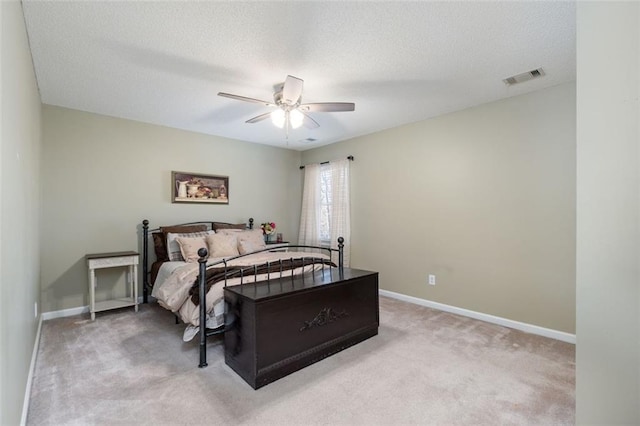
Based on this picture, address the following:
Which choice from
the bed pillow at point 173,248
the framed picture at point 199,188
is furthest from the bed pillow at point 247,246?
the framed picture at point 199,188

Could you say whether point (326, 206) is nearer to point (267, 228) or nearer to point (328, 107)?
point (267, 228)

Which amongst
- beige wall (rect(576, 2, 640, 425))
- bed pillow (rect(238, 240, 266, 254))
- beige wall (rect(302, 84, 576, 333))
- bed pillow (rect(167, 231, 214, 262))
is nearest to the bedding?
bed pillow (rect(167, 231, 214, 262))

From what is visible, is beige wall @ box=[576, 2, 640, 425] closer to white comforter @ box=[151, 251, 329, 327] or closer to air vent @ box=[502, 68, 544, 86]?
air vent @ box=[502, 68, 544, 86]

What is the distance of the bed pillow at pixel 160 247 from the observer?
162 inches

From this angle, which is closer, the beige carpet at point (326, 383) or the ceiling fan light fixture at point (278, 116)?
the beige carpet at point (326, 383)

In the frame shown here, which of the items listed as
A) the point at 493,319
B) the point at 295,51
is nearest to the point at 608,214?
the point at 295,51

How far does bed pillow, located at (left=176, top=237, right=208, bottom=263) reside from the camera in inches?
149

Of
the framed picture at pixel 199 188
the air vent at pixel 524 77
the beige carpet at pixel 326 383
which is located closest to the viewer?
the beige carpet at pixel 326 383

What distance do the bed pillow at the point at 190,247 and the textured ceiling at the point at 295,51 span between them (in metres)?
1.65

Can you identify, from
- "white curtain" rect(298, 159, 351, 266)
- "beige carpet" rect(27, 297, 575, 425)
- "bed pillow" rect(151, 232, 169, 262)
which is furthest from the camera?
"white curtain" rect(298, 159, 351, 266)

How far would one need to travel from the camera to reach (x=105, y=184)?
4023 millimetres

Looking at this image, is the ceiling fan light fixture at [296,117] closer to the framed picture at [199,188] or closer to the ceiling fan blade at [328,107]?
the ceiling fan blade at [328,107]

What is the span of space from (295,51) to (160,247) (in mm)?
3150

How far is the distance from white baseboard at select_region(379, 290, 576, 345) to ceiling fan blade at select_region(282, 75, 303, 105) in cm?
311
